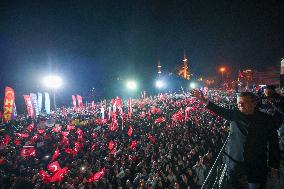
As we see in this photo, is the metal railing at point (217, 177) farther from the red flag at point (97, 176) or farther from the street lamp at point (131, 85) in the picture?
the street lamp at point (131, 85)

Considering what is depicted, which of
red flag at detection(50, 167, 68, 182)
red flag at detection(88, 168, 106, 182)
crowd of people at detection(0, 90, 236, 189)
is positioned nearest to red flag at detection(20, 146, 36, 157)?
crowd of people at detection(0, 90, 236, 189)

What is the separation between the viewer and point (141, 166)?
38.2ft

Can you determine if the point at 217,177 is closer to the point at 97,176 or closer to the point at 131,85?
the point at 97,176

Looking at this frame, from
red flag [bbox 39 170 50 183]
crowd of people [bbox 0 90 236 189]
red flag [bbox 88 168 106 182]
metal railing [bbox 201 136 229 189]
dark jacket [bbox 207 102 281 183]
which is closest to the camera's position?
dark jacket [bbox 207 102 281 183]

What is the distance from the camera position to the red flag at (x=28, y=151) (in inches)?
574

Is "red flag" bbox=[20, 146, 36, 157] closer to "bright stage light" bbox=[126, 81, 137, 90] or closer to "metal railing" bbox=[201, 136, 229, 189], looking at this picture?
"metal railing" bbox=[201, 136, 229, 189]

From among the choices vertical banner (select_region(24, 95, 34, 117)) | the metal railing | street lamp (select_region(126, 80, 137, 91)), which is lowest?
the metal railing

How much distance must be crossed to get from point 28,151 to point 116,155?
5450 mm

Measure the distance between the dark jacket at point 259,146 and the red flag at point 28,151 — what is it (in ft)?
45.6

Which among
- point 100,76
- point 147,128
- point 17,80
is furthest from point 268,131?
point 100,76

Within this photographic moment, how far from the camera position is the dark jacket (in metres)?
3.35

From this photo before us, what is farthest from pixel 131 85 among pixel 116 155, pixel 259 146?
pixel 259 146

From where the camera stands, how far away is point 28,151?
48.8ft

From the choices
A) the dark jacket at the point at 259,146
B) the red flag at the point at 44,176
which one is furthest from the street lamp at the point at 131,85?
the dark jacket at the point at 259,146
